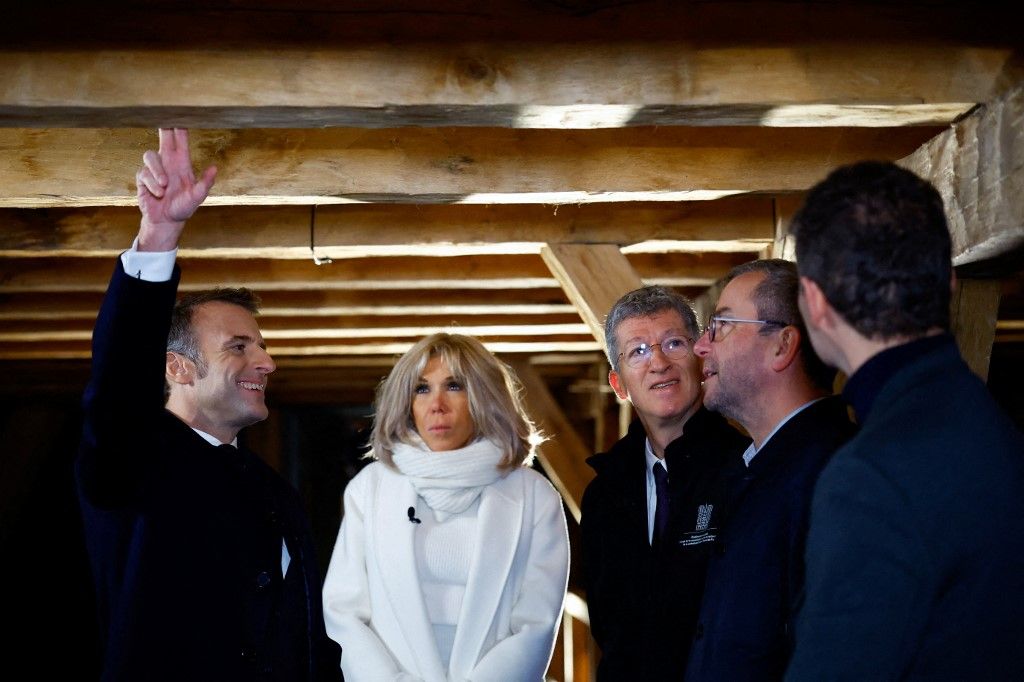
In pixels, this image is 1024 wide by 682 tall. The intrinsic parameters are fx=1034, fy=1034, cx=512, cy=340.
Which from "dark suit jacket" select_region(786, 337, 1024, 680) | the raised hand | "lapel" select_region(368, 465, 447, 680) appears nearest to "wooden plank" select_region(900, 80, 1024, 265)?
"dark suit jacket" select_region(786, 337, 1024, 680)

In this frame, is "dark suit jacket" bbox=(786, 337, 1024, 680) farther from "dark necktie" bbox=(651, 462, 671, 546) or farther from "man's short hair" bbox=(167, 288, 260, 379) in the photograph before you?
"man's short hair" bbox=(167, 288, 260, 379)

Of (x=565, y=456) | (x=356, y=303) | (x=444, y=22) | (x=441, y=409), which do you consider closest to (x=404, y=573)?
(x=441, y=409)

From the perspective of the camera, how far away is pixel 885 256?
1.55m

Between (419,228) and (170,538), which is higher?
(419,228)

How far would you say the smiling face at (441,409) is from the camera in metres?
3.01

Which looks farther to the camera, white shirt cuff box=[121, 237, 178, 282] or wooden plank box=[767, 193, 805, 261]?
wooden plank box=[767, 193, 805, 261]

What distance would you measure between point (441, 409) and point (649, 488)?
643mm

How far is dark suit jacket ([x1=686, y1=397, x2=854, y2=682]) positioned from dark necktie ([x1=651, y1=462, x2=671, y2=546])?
2.04 feet

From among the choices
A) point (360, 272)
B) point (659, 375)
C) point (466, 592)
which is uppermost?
point (360, 272)

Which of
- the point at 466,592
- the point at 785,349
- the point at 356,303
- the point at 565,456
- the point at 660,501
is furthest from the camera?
the point at 565,456

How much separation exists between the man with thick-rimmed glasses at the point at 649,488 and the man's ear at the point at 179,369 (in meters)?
1.18

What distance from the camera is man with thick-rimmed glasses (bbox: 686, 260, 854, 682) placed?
202 centimetres

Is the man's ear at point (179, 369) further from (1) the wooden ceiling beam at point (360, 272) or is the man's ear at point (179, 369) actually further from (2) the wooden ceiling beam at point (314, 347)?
(2) the wooden ceiling beam at point (314, 347)

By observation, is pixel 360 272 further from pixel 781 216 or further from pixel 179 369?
pixel 179 369
